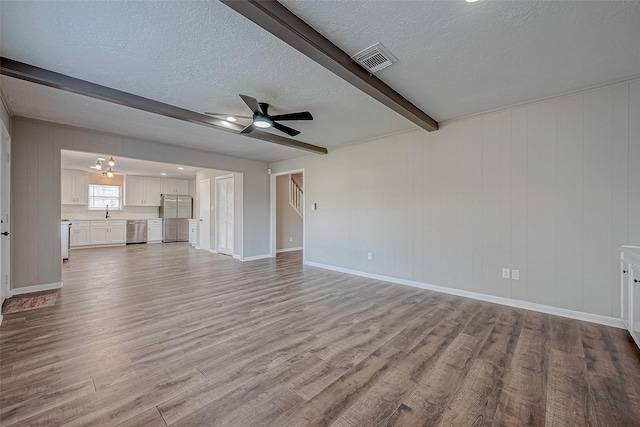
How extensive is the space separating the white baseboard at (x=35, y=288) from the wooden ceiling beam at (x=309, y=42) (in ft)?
16.3

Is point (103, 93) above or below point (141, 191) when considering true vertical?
above

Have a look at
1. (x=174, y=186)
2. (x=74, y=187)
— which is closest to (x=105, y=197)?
(x=74, y=187)

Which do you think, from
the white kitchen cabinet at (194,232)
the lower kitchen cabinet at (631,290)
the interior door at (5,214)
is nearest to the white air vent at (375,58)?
the lower kitchen cabinet at (631,290)

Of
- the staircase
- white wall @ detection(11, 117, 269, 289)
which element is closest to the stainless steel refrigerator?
the staircase

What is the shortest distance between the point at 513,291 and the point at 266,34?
13.3ft

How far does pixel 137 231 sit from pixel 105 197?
156 cm

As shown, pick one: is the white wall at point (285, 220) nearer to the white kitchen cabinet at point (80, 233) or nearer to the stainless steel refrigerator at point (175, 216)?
the stainless steel refrigerator at point (175, 216)

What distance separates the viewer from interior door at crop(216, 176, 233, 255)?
286 inches

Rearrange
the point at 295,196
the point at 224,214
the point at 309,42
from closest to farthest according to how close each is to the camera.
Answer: the point at 309,42 → the point at 224,214 → the point at 295,196

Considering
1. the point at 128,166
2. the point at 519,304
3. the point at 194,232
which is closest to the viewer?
the point at 519,304

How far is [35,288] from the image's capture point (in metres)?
3.95

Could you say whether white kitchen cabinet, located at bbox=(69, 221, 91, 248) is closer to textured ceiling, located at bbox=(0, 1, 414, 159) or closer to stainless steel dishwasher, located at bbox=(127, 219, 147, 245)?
stainless steel dishwasher, located at bbox=(127, 219, 147, 245)

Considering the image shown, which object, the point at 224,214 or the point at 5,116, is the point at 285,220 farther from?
the point at 5,116

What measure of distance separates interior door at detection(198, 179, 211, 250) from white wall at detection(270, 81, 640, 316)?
16.8ft
